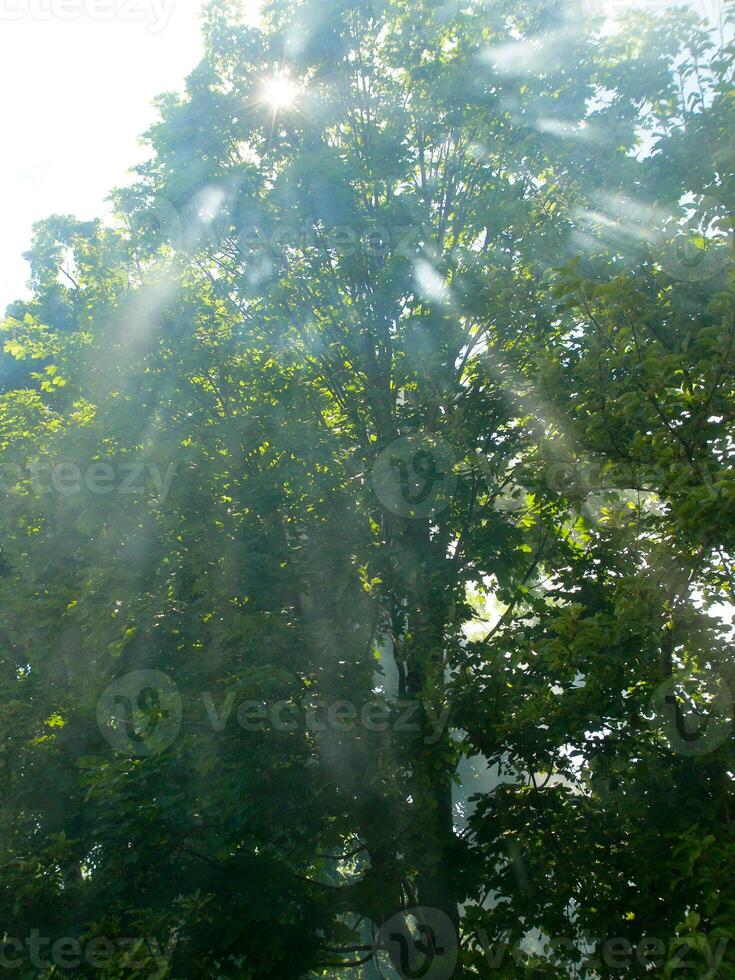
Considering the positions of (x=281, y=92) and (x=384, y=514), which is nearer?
(x=384, y=514)

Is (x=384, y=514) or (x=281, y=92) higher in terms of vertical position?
(x=281, y=92)

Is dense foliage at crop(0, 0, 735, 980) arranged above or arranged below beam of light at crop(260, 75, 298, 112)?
below

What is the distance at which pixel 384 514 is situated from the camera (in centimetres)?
965

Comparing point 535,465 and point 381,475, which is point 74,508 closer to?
point 381,475

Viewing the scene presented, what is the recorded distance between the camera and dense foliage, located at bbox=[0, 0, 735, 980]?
6211 millimetres

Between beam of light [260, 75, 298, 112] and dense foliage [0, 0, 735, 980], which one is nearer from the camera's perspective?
dense foliage [0, 0, 735, 980]

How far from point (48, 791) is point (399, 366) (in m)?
6.08

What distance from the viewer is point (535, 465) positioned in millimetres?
6812

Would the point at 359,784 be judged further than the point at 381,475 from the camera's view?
No

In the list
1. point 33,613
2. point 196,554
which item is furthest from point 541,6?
point 33,613

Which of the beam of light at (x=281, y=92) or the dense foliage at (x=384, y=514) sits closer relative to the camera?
the dense foliage at (x=384, y=514)

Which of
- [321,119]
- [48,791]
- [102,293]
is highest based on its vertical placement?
[321,119]

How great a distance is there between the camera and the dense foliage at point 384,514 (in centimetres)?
621

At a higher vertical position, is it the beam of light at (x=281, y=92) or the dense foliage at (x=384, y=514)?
the beam of light at (x=281, y=92)
